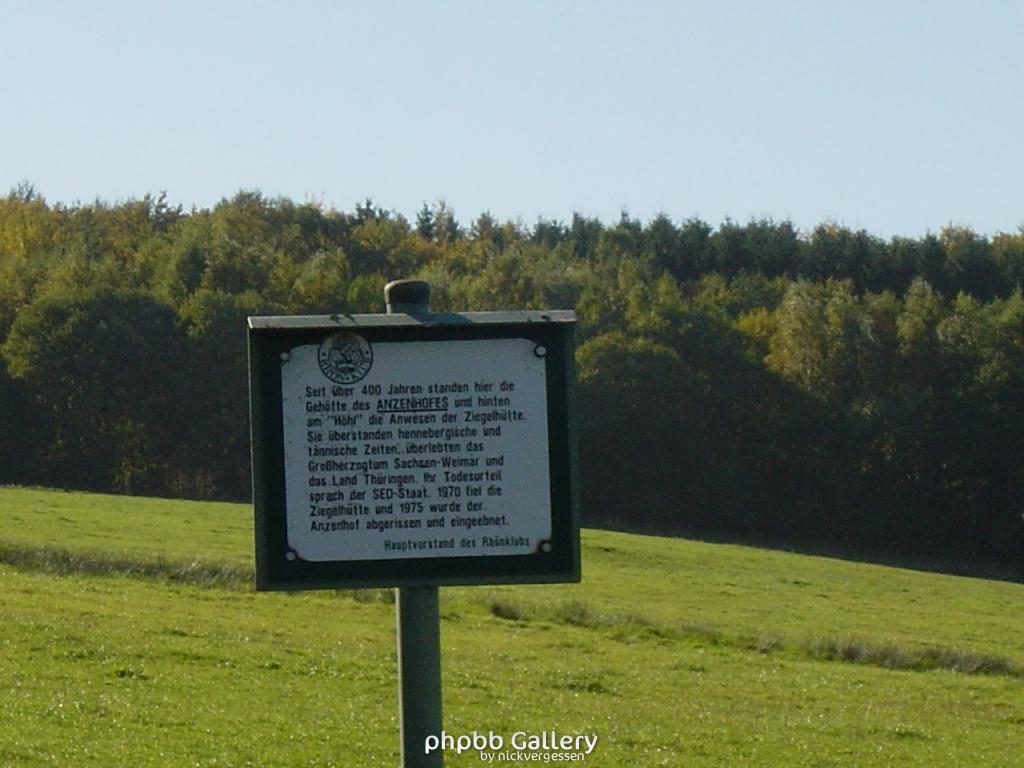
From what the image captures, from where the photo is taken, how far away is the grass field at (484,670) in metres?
13.3

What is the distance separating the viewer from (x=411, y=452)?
775 cm

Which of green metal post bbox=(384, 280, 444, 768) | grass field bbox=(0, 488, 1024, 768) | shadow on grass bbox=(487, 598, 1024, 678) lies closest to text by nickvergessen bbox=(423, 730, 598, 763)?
grass field bbox=(0, 488, 1024, 768)

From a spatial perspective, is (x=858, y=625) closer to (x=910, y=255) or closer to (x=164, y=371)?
(x=164, y=371)

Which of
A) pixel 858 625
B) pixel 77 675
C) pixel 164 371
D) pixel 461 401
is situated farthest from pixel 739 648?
pixel 164 371

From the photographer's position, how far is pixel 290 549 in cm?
770

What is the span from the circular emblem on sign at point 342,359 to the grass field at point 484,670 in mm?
5117

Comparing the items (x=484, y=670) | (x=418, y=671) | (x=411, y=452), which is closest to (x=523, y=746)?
(x=418, y=671)

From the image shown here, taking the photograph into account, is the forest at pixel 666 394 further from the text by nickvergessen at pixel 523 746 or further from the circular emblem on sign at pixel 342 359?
the circular emblem on sign at pixel 342 359

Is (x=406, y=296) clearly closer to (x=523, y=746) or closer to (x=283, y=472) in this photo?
(x=283, y=472)

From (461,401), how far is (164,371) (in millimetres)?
70398

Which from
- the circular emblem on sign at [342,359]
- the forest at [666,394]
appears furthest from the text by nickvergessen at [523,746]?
the forest at [666,394]

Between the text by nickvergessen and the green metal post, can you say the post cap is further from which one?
the text by nickvergessen

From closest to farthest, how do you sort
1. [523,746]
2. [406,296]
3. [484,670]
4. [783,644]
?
[406,296] < [523,746] < [484,670] < [783,644]

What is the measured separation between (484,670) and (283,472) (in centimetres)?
1210
